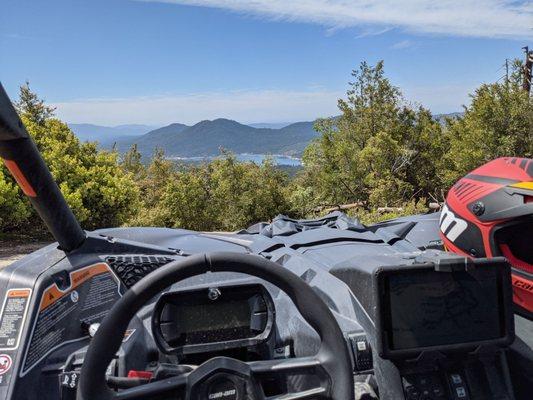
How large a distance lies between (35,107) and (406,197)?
19.6 metres

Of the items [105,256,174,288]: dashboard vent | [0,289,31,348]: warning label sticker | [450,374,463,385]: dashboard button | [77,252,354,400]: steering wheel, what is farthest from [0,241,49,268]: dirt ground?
[450,374,463,385]: dashboard button

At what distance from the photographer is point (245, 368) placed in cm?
167

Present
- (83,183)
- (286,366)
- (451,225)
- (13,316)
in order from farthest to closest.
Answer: (83,183) < (451,225) < (13,316) < (286,366)

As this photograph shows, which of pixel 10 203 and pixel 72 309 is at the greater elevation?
pixel 72 309

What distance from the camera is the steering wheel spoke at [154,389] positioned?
5.15 feet

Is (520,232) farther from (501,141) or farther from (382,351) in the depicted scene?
(501,141)

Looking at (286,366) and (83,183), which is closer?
(286,366)

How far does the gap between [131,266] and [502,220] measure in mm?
1958

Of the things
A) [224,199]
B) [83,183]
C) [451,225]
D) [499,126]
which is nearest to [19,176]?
[451,225]

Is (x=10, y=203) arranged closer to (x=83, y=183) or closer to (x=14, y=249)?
(x=14, y=249)

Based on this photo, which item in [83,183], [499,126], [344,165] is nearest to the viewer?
[83,183]

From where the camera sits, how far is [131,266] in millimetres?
2670

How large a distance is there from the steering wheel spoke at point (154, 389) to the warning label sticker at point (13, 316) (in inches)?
28.4

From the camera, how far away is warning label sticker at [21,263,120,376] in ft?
6.93
